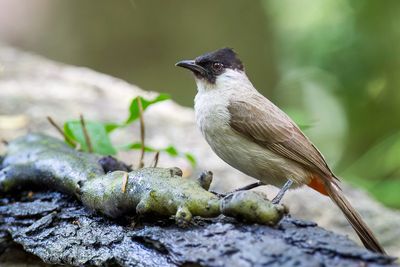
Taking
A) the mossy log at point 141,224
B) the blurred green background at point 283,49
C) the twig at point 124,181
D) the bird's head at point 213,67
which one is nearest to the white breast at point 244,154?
the bird's head at point 213,67

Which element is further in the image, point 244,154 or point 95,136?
point 95,136

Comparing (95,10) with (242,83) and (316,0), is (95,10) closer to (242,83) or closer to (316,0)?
(316,0)

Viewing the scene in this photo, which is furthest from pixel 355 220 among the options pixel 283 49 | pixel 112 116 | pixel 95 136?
pixel 283 49

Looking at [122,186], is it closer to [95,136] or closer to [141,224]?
[141,224]

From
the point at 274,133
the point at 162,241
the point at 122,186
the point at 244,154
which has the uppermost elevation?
the point at 274,133

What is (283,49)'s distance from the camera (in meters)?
8.70

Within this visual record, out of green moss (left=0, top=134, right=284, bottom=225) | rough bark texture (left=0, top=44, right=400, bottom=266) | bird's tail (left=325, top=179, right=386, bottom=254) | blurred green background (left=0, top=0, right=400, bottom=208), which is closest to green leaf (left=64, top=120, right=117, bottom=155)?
green moss (left=0, top=134, right=284, bottom=225)

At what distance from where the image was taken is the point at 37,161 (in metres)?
3.05

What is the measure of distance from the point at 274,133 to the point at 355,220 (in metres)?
0.60

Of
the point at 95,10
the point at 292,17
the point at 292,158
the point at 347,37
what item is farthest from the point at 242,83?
the point at 95,10

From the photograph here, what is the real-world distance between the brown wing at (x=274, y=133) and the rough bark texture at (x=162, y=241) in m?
0.92

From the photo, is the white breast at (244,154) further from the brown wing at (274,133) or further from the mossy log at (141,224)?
the mossy log at (141,224)

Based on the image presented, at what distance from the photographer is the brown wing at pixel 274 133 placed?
3014 millimetres

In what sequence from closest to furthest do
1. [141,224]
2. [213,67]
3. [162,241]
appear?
[162,241] → [141,224] → [213,67]
